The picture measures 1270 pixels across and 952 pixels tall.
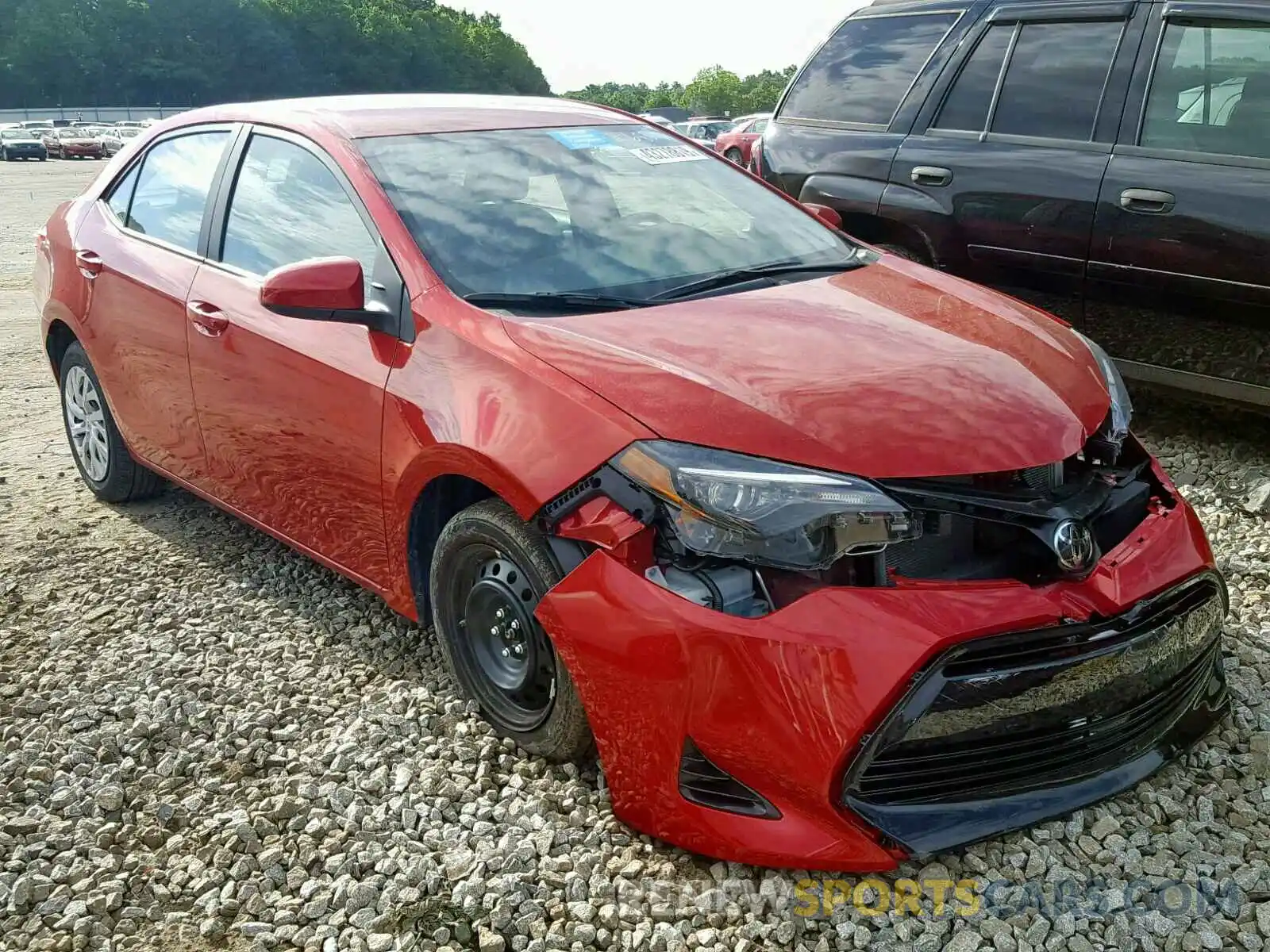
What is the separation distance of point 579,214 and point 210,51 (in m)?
108

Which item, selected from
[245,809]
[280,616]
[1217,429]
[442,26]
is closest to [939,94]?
[1217,429]

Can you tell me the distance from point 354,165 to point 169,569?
1.81m

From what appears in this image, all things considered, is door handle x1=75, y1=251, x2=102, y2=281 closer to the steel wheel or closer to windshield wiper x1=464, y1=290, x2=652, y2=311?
the steel wheel

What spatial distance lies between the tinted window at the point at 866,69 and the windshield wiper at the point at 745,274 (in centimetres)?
239

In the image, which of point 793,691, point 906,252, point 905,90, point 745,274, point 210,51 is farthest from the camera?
point 210,51

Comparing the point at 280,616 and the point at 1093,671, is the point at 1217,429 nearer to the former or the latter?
the point at 1093,671

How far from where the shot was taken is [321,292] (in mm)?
3004

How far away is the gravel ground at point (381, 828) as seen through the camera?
2461mm

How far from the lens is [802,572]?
7.76ft

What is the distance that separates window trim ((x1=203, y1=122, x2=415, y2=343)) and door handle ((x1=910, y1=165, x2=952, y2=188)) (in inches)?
116

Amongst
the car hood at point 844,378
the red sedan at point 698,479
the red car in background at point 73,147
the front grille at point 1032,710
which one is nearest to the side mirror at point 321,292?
the red sedan at point 698,479

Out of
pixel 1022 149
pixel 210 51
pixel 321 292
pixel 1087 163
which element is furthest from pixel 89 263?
pixel 210 51

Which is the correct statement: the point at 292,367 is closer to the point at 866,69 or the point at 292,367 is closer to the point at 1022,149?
the point at 1022,149

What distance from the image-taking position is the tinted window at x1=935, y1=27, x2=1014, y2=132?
17.7 ft
